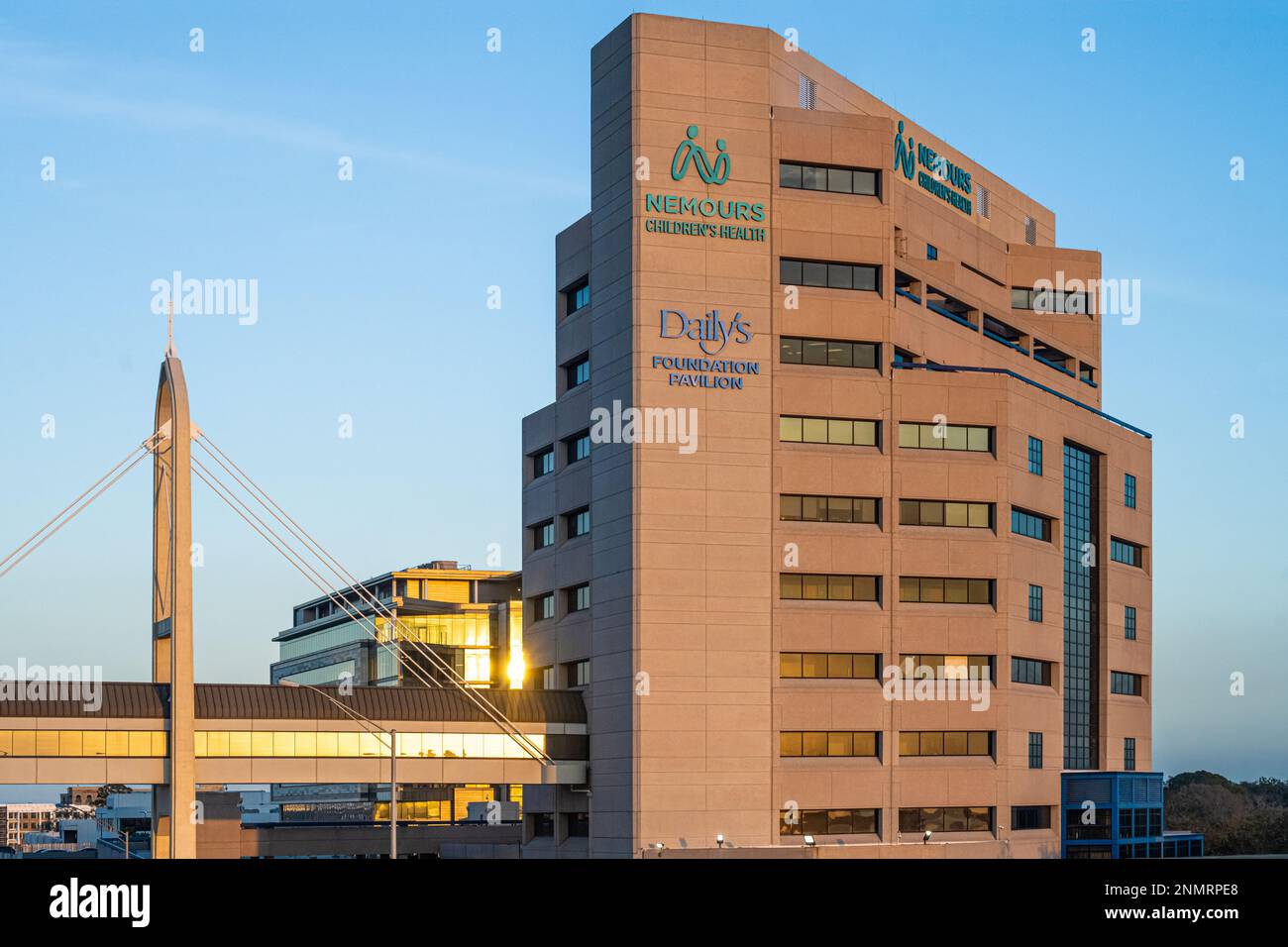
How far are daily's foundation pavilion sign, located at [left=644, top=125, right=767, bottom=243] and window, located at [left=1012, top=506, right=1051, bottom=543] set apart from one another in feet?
74.5

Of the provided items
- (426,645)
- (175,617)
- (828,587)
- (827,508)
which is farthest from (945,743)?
(426,645)

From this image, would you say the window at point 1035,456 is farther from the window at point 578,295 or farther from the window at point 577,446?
the window at point 578,295

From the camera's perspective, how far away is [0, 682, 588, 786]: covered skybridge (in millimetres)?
75188

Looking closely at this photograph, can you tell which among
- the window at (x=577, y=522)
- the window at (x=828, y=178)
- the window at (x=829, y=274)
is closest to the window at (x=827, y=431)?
the window at (x=829, y=274)

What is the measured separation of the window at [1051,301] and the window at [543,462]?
37242 mm

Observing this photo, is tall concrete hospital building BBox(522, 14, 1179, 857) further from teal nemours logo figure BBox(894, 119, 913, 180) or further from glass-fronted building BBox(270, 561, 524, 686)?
glass-fronted building BBox(270, 561, 524, 686)

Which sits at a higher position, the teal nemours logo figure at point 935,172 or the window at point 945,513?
the teal nemours logo figure at point 935,172

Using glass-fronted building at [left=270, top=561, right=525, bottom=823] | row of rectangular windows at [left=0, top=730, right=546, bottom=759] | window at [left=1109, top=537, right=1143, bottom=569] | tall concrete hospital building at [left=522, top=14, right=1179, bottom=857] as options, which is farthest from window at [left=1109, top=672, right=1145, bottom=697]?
glass-fronted building at [left=270, top=561, right=525, bottom=823]

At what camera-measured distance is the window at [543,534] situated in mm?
95294

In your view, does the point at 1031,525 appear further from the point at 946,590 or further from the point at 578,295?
the point at 578,295
